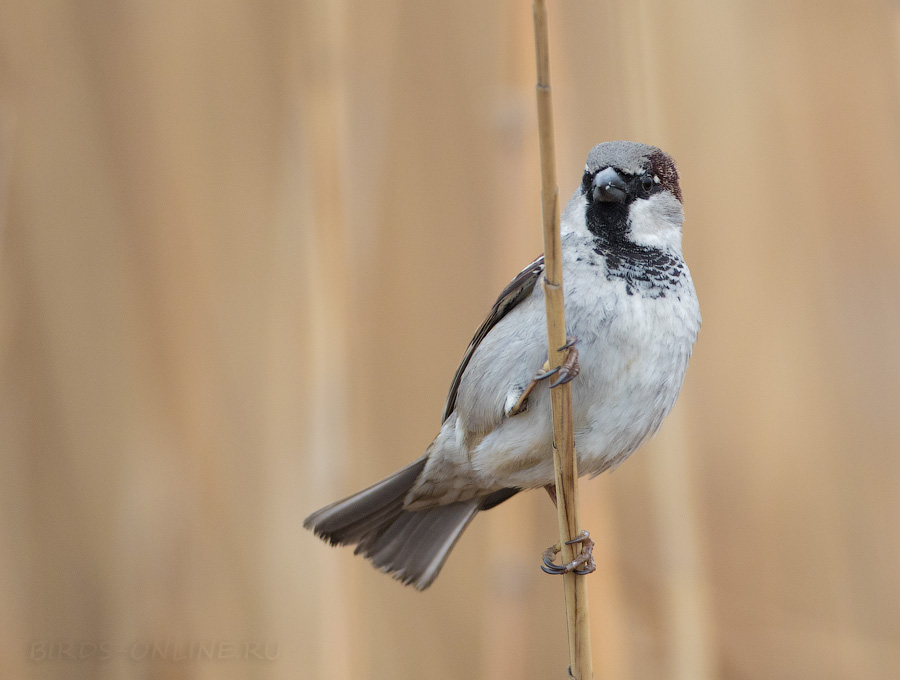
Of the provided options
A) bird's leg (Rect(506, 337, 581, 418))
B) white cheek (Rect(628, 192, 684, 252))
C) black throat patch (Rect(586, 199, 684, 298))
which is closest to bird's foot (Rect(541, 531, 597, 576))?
bird's leg (Rect(506, 337, 581, 418))

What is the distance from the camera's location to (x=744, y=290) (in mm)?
2225

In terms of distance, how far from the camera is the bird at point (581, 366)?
1.52 m

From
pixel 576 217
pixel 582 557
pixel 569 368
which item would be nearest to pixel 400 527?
pixel 582 557

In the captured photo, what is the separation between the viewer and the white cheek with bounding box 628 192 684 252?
5.35 ft

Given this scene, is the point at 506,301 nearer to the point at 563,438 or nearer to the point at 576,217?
the point at 576,217

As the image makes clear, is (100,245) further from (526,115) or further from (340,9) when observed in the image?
(526,115)

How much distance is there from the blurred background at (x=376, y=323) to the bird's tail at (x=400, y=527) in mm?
82

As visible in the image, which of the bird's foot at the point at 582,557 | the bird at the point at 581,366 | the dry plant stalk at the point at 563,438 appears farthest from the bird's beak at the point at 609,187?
the bird's foot at the point at 582,557

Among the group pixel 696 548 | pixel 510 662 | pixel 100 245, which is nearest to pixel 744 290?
pixel 696 548

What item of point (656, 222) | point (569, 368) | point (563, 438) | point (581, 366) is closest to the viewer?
point (563, 438)

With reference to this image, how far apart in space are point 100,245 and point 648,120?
1352 mm

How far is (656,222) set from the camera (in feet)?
5.51

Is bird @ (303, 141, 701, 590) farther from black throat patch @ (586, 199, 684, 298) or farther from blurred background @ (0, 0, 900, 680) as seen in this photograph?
blurred background @ (0, 0, 900, 680)

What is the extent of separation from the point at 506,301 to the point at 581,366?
25 centimetres
